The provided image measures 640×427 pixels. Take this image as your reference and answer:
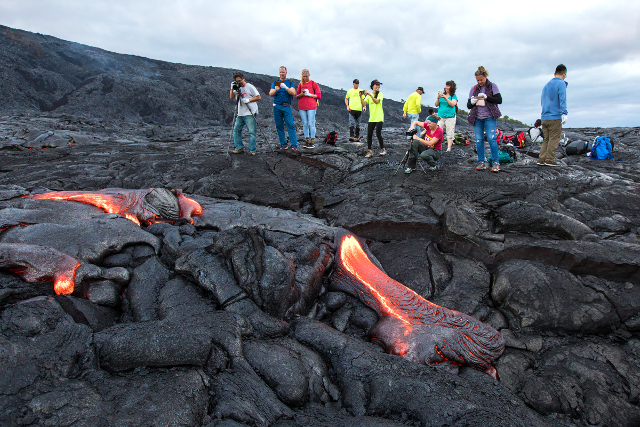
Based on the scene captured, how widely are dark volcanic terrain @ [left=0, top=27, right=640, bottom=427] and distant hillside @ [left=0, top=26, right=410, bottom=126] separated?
14.9m

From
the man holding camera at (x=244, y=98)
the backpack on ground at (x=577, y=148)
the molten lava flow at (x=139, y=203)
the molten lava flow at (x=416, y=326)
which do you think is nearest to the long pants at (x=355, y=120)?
the man holding camera at (x=244, y=98)

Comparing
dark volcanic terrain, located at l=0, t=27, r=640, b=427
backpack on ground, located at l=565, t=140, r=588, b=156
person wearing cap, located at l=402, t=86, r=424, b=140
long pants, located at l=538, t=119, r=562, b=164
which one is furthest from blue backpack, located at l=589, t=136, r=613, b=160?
person wearing cap, located at l=402, t=86, r=424, b=140

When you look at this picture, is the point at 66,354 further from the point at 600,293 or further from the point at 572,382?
the point at 600,293

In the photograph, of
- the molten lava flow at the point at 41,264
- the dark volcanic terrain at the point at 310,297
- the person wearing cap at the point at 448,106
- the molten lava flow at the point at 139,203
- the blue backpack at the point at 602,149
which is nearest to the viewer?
the dark volcanic terrain at the point at 310,297

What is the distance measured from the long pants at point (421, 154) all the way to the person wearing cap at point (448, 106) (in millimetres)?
2212

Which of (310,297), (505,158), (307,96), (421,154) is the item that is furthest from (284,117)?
(310,297)

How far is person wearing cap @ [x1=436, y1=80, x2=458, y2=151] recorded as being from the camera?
8578 millimetres

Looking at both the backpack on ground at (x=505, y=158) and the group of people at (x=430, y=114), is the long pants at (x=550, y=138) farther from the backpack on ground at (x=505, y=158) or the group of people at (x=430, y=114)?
the backpack on ground at (x=505, y=158)

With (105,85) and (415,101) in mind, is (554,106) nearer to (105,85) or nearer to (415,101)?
(415,101)

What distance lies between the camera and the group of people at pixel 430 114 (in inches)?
262

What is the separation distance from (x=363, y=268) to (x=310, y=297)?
1102 mm

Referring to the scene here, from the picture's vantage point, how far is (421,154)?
7383 millimetres

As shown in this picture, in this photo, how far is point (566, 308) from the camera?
3.99 meters

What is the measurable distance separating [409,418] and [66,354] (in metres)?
2.79
